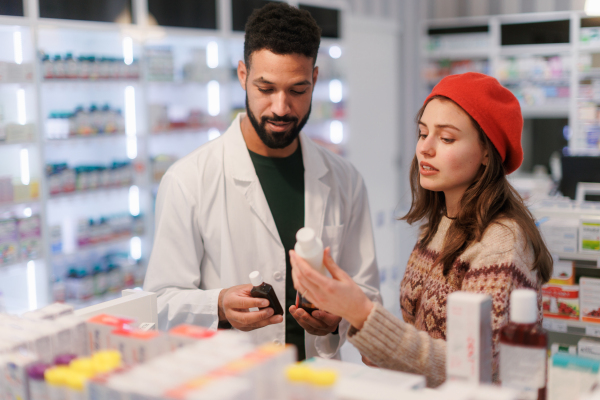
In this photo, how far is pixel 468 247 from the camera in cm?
143

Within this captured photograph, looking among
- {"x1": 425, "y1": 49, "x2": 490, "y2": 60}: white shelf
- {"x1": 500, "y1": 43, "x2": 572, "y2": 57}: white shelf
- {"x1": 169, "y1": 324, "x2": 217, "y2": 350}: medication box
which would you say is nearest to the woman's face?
{"x1": 169, "y1": 324, "x2": 217, "y2": 350}: medication box

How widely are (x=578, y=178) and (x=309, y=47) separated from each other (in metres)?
2.13

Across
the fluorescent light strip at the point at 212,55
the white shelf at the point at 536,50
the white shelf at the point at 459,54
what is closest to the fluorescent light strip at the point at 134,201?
the fluorescent light strip at the point at 212,55

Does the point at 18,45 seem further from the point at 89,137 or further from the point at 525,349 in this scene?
the point at 525,349

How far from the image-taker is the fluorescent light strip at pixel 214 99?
17.3ft

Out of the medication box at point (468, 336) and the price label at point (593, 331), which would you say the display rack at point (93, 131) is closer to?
the price label at point (593, 331)

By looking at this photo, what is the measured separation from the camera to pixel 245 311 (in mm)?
1632

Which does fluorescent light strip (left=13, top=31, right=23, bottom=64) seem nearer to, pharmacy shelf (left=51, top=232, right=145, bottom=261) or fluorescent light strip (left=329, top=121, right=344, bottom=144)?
pharmacy shelf (left=51, top=232, right=145, bottom=261)

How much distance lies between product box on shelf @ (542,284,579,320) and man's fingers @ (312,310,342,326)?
99cm

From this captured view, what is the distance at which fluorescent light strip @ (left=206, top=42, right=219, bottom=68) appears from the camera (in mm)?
5207

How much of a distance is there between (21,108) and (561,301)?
372 cm

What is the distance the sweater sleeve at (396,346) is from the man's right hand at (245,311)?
369 mm

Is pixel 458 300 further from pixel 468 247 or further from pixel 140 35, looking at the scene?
pixel 140 35

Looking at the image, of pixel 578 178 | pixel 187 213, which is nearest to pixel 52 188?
pixel 187 213
